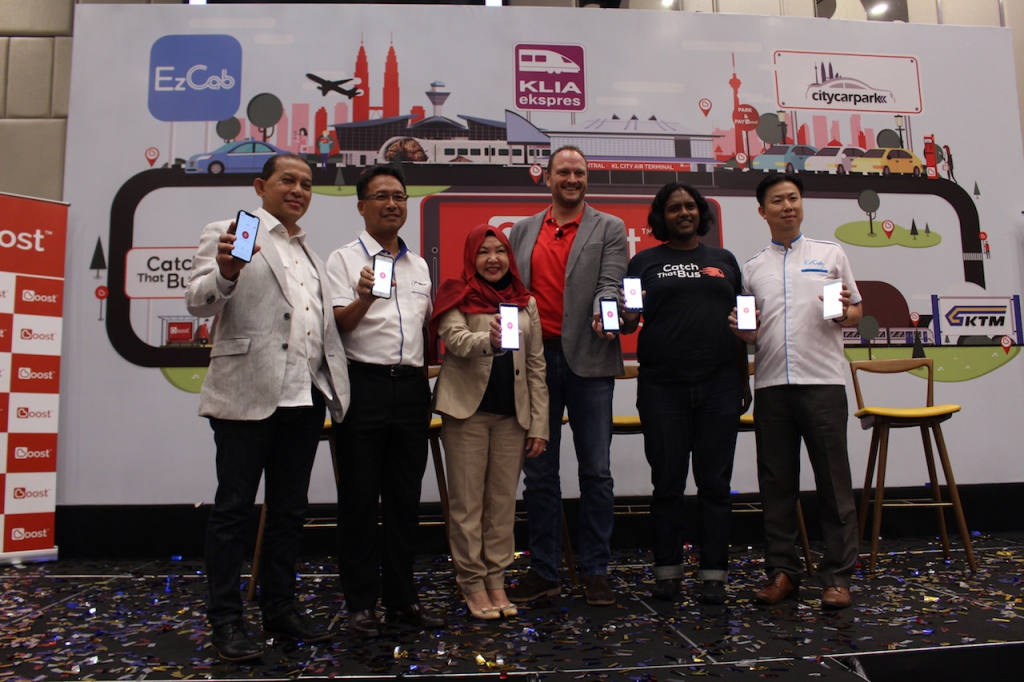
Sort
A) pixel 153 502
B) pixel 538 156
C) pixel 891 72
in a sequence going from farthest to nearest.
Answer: pixel 891 72, pixel 538 156, pixel 153 502

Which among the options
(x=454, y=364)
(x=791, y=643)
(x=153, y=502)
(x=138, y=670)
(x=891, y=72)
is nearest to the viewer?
(x=138, y=670)

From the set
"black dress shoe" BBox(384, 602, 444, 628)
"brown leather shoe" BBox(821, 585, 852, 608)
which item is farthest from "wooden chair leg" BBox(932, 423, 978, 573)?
"black dress shoe" BBox(384, 602, 444, 628)

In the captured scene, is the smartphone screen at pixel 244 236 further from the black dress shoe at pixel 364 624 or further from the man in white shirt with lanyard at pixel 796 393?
the man in white shirt with lanyard at pixel 796 393

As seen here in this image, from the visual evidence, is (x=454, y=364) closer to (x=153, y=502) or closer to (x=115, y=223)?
(x=153, y=502)

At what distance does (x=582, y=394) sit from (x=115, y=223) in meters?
3.06

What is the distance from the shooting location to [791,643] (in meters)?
2.22

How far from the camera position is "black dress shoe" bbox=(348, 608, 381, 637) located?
234cm

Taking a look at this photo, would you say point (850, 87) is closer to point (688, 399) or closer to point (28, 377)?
point (688, 399)

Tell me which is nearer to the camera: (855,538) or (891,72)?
(855,538)

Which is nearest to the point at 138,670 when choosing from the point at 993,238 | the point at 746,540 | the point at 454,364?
the point at 454,364

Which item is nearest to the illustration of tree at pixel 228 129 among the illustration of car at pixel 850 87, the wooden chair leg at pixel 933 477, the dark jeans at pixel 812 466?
the dark jeans at pixel 812 466

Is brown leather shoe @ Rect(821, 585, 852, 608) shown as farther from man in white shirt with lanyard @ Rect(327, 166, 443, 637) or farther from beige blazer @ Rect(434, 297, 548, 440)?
man in white shirt with lanyard @ Rect(327, 166, 443, 637)

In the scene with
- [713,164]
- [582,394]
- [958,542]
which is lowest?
[958,542]

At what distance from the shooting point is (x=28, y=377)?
11.8 ft
